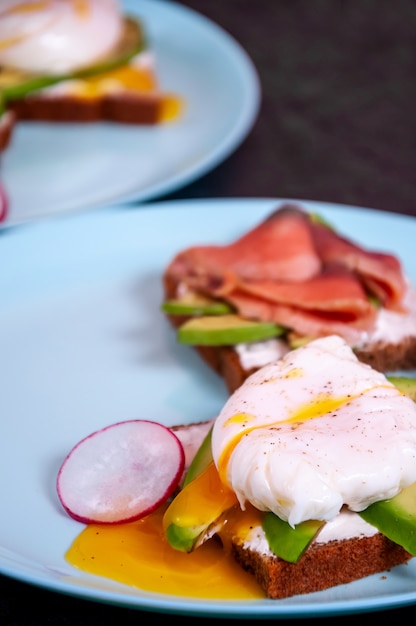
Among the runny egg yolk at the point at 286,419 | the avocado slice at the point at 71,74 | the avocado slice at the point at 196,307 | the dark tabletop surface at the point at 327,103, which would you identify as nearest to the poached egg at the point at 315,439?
the runny egg yolk at the point at 286,419

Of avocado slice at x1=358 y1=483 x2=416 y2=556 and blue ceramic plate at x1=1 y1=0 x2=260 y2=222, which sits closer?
avocado slice at x1=358 y1=483 x2=416 y2=556

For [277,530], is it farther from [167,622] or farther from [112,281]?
[112,281]

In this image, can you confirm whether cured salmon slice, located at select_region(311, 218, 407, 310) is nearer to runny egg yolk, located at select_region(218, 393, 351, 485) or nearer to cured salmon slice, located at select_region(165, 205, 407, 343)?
cured salmon slice, located at select_region(165, 205, 407, 343)

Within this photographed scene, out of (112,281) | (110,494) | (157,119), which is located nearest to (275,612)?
(110,494)

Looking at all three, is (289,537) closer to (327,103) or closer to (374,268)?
(374,268)

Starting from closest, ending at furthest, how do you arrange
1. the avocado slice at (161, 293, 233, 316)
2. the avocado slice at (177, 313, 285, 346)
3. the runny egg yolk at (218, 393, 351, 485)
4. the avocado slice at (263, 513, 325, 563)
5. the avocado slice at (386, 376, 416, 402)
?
the avocado slice at (263, 513, 325, 563) < the runny egg yolk at (218, 393, 351, 485) < the avocado slice at (386, 376, 416, 402) < the avocado slice at (177, 313, 285, 346) < the avocado slice at (161, 293, 233, 316)

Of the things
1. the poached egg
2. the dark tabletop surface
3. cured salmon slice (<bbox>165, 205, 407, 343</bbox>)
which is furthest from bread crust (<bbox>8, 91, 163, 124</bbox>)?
the poached egg

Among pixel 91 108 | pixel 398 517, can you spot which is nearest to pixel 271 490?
pixel 398 517
